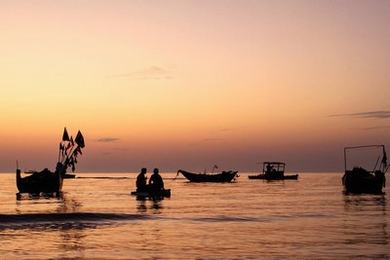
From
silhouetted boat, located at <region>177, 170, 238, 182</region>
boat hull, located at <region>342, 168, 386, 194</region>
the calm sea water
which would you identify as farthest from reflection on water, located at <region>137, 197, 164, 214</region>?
silhouetted boat, located at <region>177, 170, 238, 182</region>

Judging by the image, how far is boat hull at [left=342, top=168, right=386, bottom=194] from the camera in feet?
211

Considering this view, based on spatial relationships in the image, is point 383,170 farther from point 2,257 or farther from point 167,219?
point 2,257

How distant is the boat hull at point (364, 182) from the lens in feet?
211

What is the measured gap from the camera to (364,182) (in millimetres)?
64562

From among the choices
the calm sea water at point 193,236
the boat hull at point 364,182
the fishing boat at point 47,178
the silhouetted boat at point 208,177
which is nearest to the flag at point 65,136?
the fishing boat at point 47,178

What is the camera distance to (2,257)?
54.0ft

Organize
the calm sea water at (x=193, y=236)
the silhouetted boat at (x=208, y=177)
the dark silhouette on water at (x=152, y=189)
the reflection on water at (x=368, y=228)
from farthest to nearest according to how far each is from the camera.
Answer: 1. the silhouetted boat at (x=208, y=177)
2. the dark silhouette on water at (x=152, y=189)
3. the reflection on water at (x=368, y=228)
4. the calm sea water at (x=193, y=236)

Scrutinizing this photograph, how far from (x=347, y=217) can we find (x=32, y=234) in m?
16.8

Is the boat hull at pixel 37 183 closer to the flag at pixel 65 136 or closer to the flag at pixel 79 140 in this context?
the flag at pixel 65 136

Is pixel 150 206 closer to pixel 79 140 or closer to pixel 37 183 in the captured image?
pixel 79 140

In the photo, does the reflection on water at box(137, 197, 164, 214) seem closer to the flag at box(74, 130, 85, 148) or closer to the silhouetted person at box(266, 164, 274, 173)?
the flag at box(74, 130, 85, 148)

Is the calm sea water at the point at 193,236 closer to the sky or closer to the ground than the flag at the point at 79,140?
closer to the ground

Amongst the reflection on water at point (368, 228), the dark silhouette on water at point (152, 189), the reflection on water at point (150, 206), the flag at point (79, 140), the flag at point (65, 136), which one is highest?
the flag at point (65, 136)

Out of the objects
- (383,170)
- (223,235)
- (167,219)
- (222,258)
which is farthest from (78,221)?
(383,170)
